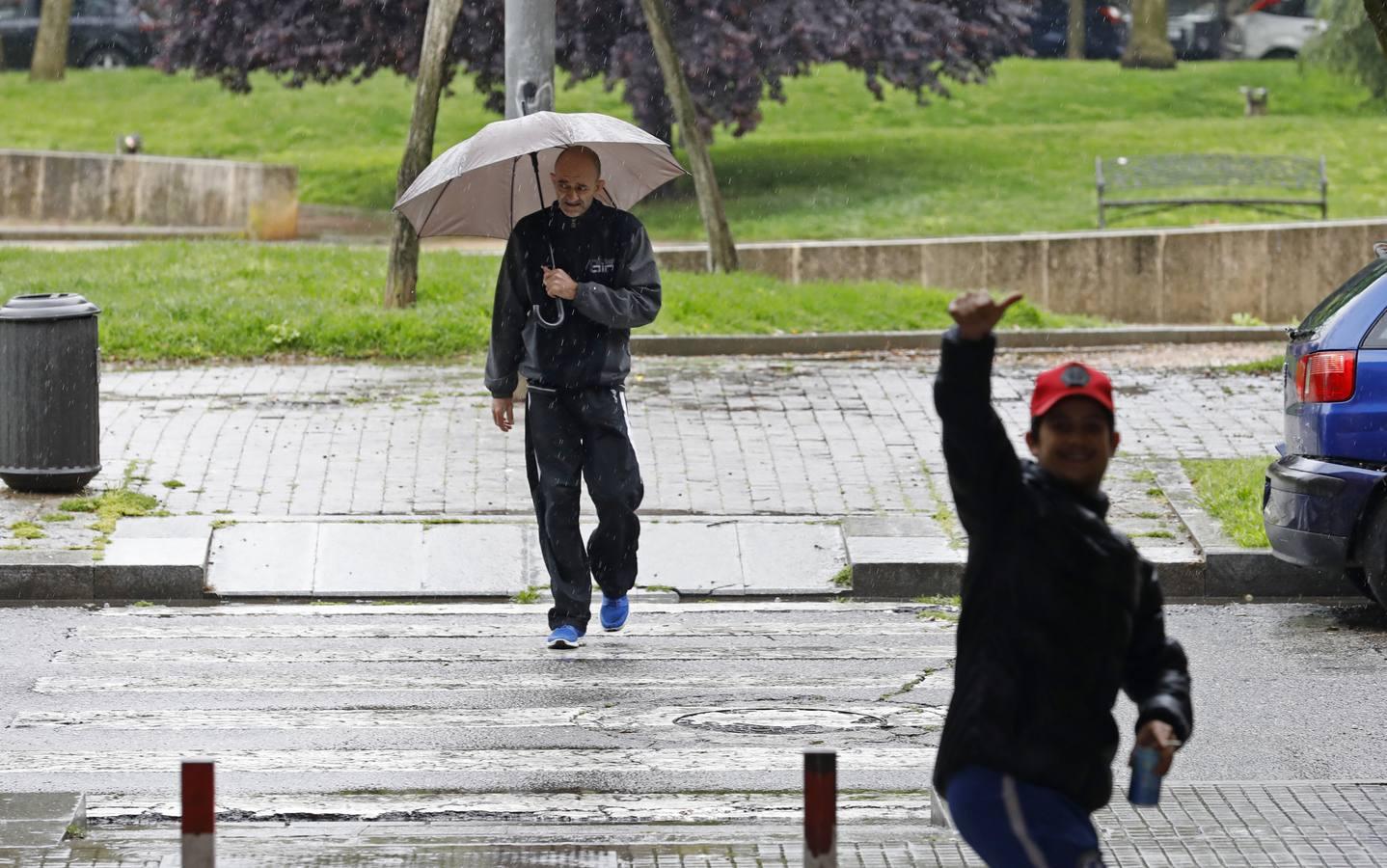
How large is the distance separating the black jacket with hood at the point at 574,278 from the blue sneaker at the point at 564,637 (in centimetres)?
97

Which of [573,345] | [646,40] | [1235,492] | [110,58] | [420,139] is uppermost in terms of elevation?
[110,58]

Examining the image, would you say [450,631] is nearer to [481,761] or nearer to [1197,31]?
[481,761]

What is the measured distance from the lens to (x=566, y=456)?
8.30 m

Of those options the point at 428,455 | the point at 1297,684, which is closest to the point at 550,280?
the point at 1297,684

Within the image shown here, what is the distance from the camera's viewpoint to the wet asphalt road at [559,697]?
6.63 meters

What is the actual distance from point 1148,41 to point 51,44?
1912 centimetres

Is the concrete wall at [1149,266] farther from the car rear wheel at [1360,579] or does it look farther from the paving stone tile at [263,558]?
the car rear wheel at [1360,579]

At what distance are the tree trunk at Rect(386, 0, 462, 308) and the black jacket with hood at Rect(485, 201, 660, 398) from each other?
27.4 feet

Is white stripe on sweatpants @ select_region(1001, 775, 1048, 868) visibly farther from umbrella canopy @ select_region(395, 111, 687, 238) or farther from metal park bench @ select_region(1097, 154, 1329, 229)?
metal park bench @ select_region(1097, 154, 1329, 229)

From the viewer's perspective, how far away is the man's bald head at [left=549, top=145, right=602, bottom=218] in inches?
317

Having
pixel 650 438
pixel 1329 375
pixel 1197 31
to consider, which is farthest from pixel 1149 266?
pixel 1197 31

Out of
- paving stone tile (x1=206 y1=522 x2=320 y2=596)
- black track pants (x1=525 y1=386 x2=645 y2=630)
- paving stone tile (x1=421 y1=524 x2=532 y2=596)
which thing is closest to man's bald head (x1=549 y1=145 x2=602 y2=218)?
black track pants (x1=525 y1=386 x2=645 y2=630)

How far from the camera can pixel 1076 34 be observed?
40375mm

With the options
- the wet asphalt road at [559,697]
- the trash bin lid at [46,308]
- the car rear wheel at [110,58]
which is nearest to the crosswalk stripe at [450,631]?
the wet asphalt road at [559,697]
